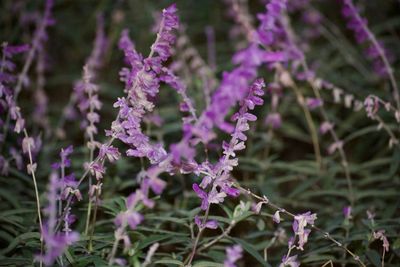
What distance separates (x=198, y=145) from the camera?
3.08 meters

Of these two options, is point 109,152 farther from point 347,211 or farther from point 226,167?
point 347,211

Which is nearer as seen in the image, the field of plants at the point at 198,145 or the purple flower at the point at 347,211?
the field of plants at the point at 198,145

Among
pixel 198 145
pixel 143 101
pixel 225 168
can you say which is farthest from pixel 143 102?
pixel 198 145

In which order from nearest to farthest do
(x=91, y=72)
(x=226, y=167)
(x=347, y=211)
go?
(x=226, y=167) → (x=347, y=211) → (x=91, y=72)

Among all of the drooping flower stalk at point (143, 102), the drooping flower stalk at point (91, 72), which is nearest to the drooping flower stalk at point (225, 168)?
the drooping flower stalk at point (143, 102)

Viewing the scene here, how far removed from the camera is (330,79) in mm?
3750

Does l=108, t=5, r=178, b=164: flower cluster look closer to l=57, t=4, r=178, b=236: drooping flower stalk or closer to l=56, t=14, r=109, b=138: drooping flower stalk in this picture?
l=57, t=4, r=178, b=236: drooping flower stalk

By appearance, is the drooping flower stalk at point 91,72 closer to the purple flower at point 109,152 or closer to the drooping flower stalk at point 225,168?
the purple flower at point 109,152

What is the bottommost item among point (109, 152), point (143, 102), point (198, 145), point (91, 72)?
point (109, 152)

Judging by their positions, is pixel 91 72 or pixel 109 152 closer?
pixel 109 152

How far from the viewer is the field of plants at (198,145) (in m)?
1.68

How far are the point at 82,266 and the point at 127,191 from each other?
3.74 feet

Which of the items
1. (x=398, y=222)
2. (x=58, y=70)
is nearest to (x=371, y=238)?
(x=398, y=222)

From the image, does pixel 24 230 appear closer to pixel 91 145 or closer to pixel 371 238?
pixel 91 145
